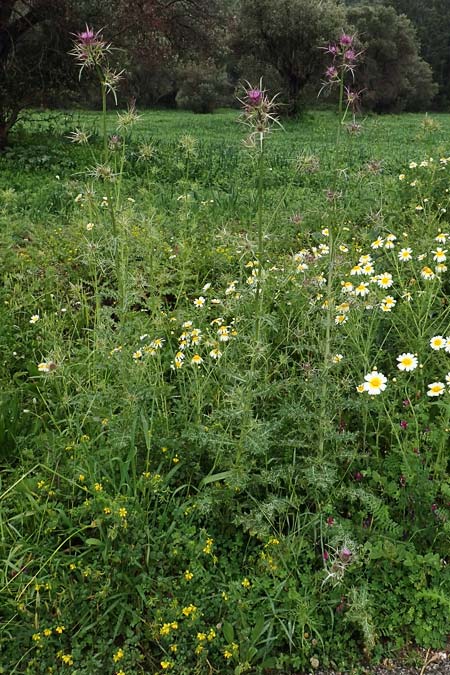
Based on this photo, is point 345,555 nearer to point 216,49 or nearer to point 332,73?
point 332,73

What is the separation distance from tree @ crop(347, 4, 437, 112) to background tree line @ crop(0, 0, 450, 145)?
58mm

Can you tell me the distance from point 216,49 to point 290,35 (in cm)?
1381

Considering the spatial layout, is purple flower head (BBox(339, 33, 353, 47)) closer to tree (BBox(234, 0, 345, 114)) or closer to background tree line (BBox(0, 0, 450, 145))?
background tree line (BBox(0, 0, 450, 145))

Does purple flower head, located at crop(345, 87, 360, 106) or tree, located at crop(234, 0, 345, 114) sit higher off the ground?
tree, located at crop(234, 0, 345, 114)

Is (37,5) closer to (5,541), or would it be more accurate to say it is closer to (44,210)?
(44,210)

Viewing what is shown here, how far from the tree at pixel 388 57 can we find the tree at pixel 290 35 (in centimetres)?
692

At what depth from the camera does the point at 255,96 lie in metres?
1.74

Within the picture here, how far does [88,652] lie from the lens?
6.43ft

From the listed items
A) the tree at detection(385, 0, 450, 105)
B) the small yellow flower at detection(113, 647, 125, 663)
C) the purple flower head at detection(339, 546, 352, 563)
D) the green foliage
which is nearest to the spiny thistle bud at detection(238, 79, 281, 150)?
the purple flower head at detection(339, 546, 352, 563)

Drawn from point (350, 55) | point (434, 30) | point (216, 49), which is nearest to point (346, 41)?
point (350, 55)

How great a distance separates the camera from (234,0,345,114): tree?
24969mm

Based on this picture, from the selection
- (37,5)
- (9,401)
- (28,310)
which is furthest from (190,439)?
(37,5)

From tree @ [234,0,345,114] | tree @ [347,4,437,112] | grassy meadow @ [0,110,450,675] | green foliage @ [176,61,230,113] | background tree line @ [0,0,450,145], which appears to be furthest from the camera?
tree @ [347,4,437,112]

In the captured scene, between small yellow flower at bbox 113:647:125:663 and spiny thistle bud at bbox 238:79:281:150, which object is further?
small yellow flower at bbox 113:647:125:663
